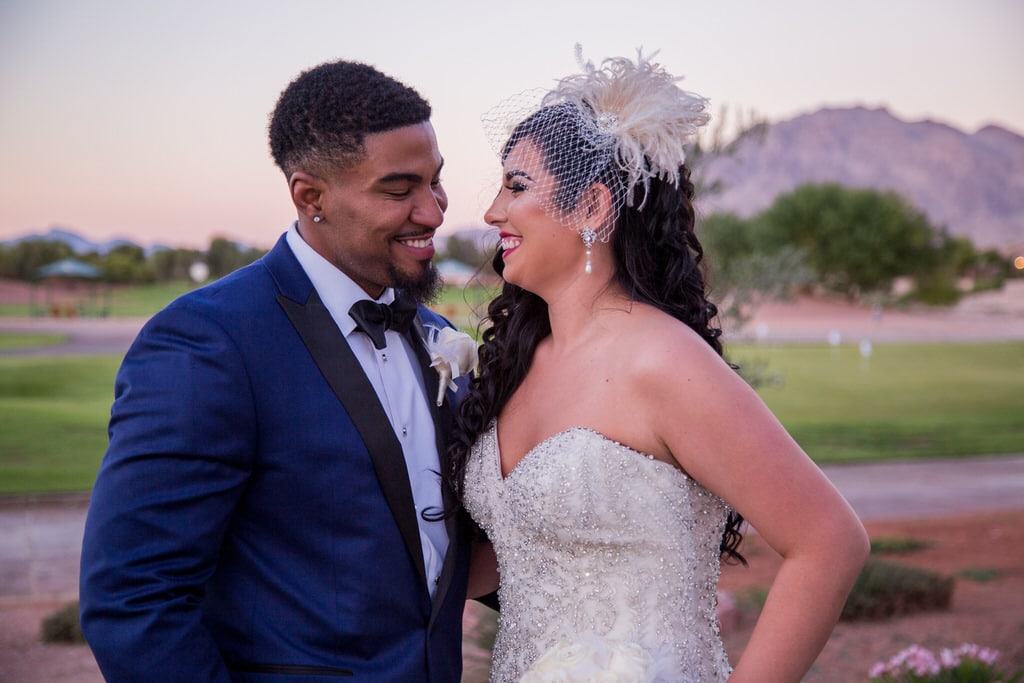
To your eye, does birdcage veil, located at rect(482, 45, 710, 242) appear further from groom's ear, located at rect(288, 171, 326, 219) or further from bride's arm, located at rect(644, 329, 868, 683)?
bride's arm, located at rect(644, 329, 868, 683)

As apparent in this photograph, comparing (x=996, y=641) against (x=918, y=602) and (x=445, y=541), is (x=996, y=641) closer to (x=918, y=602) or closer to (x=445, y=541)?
(x=918, y=602)

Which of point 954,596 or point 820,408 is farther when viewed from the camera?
point 820,408

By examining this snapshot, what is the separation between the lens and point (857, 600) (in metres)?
6.95

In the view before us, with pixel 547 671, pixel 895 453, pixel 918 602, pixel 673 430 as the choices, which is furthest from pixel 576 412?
pixel 895 453

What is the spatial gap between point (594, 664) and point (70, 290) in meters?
19.5

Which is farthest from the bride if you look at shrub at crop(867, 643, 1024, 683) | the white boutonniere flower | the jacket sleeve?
shrub at crop(867, 643, 1024, 683)

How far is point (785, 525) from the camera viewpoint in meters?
2.07

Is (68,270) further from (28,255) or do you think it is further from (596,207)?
(596,207)

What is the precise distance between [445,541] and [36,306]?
1781cm

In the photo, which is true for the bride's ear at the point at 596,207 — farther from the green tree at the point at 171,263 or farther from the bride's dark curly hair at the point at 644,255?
the green tree at the point at 171,263

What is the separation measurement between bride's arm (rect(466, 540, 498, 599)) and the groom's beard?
78 centimetres

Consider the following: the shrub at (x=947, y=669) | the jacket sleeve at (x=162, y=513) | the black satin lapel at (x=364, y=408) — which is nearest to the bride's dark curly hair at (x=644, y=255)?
the black satin lapel at (x=364, y=408)

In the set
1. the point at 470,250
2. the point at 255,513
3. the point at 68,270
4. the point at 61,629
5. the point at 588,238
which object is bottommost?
the point at 61,629

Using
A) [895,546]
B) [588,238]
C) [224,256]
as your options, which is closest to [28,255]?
[224,256]
